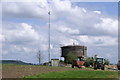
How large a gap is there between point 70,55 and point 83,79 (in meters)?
77.2

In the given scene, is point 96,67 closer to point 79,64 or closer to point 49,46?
point 79,64

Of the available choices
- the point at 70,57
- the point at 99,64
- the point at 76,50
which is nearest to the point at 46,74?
the point at 99,64

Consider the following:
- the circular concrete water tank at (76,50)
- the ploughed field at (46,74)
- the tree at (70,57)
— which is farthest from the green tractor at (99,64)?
the circular concrete water tank at (76,50)

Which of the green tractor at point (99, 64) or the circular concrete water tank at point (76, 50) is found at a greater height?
the circular concrete water tank at point (76, 50)

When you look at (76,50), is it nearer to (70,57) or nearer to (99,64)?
(70,57)

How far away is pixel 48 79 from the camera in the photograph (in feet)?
74.1

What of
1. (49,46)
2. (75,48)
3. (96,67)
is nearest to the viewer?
(96,67)

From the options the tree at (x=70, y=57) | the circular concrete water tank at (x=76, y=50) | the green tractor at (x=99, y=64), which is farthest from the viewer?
the circular concrete water tank at (x=76, y=50)

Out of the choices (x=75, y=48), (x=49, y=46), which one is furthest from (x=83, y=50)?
(x=49, y=46)

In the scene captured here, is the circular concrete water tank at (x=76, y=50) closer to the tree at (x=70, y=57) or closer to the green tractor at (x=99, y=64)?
the tree at (x=70, y=57)

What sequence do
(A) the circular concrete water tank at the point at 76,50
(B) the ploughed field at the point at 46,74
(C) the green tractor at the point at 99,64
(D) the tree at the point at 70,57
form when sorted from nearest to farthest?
(B) the ploughed field at the point at 46,74 → (C) the green tractor at the point at 99,64 → (D) the tree at the point at 70,57 → (A) the circular concrete water tank at the point at 76,50

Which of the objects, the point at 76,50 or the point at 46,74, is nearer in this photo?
the point at 46,74

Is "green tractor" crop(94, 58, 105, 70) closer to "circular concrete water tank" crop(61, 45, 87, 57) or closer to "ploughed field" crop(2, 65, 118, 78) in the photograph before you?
"ploughed field" crop(2, 65, 118, 78)

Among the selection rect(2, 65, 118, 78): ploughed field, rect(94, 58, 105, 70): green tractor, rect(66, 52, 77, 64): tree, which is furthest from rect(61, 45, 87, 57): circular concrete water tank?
rect(2, 65, 118, 78): ploughed field
